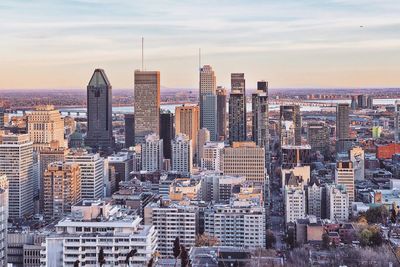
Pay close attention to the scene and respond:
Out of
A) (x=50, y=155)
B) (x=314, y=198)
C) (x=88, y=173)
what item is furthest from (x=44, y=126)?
(x=314, y=198)

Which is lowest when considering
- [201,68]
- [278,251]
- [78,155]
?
[278,251]

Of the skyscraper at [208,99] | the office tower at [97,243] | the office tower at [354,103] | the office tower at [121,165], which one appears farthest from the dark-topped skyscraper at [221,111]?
the office tower at [97,243]

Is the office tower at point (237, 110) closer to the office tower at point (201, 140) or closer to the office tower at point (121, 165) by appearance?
the office tower at point (201, 140)

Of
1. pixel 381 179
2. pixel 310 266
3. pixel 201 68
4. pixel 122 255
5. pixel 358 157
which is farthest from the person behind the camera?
pixel 201 68

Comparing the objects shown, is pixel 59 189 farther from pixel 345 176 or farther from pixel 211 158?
pixel 211 158

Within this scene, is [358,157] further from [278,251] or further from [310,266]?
[310,266]

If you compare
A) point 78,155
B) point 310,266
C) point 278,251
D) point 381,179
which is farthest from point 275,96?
point 310,266
